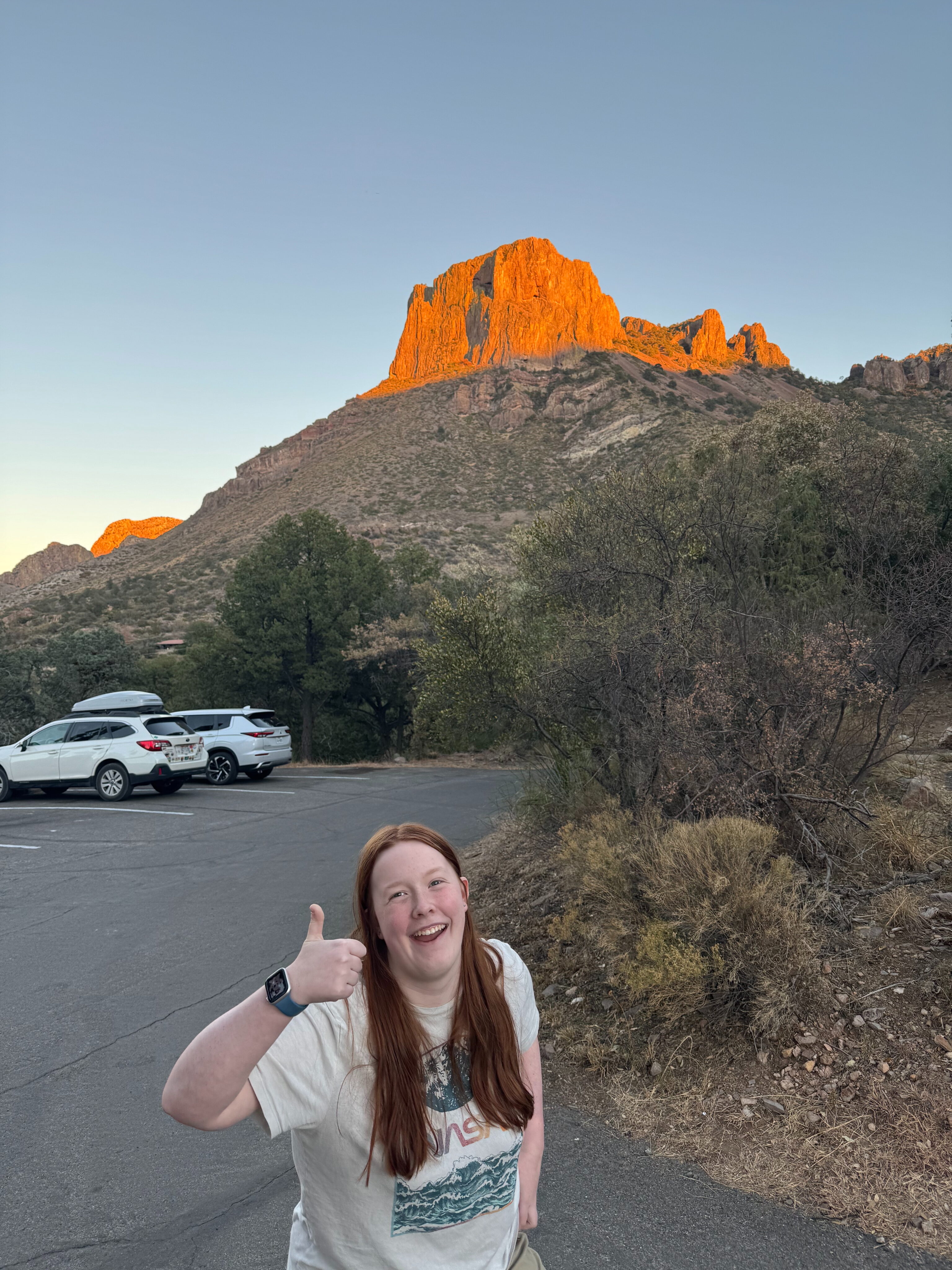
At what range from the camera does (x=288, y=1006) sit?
1.53 meters

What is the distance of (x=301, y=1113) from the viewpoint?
169 cm

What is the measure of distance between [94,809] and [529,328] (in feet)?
321

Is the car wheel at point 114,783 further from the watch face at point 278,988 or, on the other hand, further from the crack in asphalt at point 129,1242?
the watch face at point 278,988

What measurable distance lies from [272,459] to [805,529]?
8932 cm

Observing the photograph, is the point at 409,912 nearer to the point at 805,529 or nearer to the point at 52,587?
the point at 805,529

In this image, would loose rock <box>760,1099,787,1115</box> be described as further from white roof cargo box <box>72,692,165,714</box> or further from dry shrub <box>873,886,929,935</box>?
white roof cargo box <box>72,692,165,714</box>

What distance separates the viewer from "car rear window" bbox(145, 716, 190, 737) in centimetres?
1572

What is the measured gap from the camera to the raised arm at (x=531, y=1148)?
1966mm

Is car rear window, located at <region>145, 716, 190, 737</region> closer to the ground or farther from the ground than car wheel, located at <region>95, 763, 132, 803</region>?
farther from the ground

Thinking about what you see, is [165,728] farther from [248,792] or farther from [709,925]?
[709,925]

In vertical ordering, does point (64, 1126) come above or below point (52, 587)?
below

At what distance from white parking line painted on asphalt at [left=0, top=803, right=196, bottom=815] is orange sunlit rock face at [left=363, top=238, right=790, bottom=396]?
3383 inches

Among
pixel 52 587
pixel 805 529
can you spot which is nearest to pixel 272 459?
pixel 52 587

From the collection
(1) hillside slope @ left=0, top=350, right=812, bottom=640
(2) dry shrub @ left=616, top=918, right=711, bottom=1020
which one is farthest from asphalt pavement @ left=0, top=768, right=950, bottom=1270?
(1) hillside slope @ left=0, top=350, right=812, bottom=640
